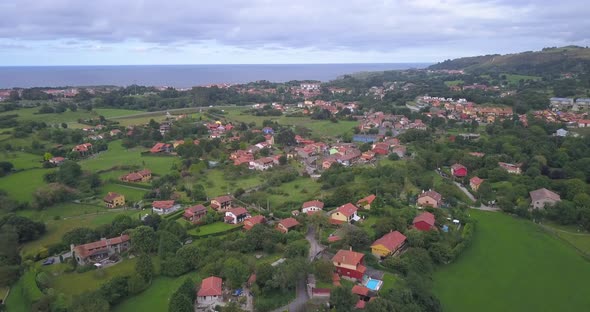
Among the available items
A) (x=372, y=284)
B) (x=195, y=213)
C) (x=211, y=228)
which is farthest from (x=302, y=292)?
(x=195, y=213)

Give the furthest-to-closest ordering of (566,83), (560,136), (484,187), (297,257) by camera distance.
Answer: (566,83)
(560,136)
(484,187)
(297,257)

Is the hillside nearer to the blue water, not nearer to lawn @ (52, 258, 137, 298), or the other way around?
the blue water

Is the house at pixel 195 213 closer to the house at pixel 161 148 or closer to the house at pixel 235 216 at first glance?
the house at pixel 235 216

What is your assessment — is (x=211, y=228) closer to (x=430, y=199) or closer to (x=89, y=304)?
(x=89, y=304)

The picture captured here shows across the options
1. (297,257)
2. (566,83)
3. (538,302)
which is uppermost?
(566,83)

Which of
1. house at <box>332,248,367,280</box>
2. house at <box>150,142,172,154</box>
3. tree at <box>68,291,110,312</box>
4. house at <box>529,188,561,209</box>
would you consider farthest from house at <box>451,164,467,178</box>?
house at <box>150,142,172,154</box>

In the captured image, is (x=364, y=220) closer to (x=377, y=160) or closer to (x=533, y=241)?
(x=533, y=241)

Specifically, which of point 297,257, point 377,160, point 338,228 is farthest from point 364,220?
point 377,160
